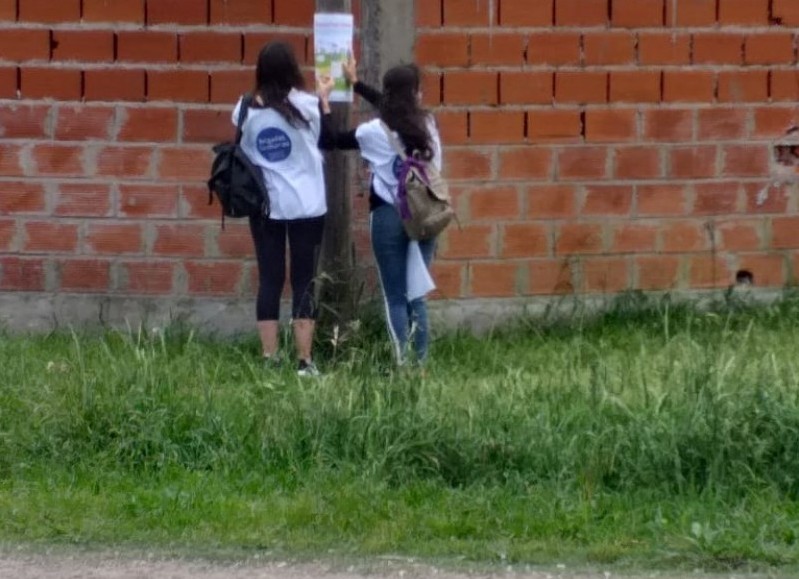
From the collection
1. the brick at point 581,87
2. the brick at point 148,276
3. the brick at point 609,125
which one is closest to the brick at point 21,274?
the brick at point 148,276

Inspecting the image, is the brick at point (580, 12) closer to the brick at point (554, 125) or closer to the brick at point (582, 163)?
the brick at point (554, 125)

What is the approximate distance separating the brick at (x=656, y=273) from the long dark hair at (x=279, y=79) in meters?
2.37

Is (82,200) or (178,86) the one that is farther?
(82,200)

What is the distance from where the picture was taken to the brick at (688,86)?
9461 mm

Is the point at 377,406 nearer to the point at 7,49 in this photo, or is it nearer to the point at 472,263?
the point at 472,263

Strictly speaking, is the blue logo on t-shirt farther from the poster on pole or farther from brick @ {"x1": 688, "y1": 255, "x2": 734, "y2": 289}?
brick @ {"x1": 688, "y1": 255, "x2": 734, "y2": 289}

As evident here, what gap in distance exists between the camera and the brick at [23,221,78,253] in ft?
30.2

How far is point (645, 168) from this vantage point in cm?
949

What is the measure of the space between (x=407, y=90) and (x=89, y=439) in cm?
241

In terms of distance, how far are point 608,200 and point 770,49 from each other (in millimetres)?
1318

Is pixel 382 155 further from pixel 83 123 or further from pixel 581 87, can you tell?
pixel 83 123

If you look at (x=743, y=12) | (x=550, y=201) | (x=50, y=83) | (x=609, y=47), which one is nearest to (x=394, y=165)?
(x=550, y=201)

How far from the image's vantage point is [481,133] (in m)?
9.25

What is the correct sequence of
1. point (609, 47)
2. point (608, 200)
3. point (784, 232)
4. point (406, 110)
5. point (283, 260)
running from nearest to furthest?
1. point (406, 110)
2. point (283, 260)
3. point (609, 47)
4. point (608, 200)
5. point (784, 232)
